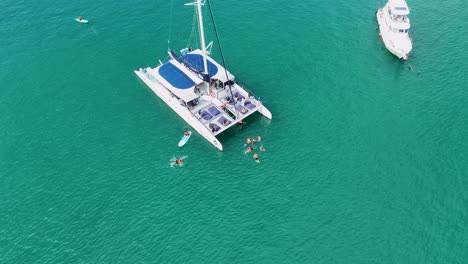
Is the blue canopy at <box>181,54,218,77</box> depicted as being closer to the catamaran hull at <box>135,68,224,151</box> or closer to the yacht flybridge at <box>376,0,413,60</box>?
the catamaran hull at <box>135,68,224,151</box>

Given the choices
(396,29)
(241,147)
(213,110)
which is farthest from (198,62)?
(396,29)

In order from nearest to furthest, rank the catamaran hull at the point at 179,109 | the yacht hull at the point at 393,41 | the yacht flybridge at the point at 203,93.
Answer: the catamaran hull at the point at 179,109, the yacht flybridge at the point at 203,93, the yacht hull at the point at 393,41

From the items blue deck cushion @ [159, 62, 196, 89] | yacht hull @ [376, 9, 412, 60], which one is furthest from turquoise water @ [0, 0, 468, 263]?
blue deck cushion @ [159, 62, 196, 89]

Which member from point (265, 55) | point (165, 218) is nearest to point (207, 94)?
point (265, 55)

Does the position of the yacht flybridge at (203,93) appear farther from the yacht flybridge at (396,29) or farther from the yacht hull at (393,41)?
the yacht flybridge at (396,29)

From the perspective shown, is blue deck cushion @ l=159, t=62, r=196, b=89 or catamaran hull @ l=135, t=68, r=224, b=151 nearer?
catamaran hull @ l=135, t=68, r=224, b=151

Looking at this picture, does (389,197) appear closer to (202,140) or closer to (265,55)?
(202,140)

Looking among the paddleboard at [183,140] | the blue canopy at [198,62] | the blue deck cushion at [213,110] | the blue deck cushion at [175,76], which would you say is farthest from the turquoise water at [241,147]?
the blue canopy at [198,62]
